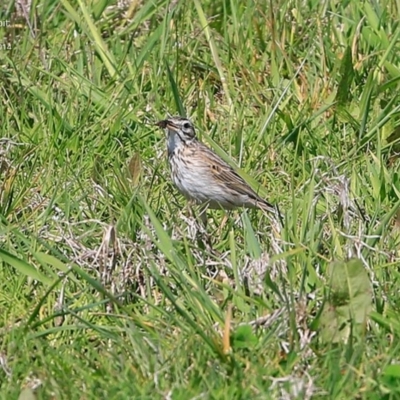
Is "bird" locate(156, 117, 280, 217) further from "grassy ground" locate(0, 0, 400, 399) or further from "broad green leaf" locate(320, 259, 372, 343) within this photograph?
"broad green leaf" locate(320, 259, 372, 343)

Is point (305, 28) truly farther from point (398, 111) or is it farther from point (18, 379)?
point (18, 379)

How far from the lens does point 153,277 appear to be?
479 centimetres

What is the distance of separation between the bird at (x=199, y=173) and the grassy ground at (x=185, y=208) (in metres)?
0.07

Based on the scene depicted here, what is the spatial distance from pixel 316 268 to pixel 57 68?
9.21ft

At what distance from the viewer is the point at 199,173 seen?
21.5ft

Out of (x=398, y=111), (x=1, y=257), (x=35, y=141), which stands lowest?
(x=398, y=111)

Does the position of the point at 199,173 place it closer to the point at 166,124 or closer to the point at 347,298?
the point at 166,124

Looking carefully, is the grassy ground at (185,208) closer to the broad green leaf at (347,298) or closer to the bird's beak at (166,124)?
the broad green leaf at (347,298)

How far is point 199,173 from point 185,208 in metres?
0.44

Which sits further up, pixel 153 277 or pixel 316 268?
pixel 153 277

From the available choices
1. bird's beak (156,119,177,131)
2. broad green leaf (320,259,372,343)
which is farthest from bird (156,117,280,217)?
broad green leaf (320,259,372,343)

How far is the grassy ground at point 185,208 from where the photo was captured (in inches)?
173

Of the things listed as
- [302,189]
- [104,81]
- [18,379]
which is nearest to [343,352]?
[18,379]

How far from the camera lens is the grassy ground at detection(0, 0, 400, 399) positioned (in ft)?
14.4
